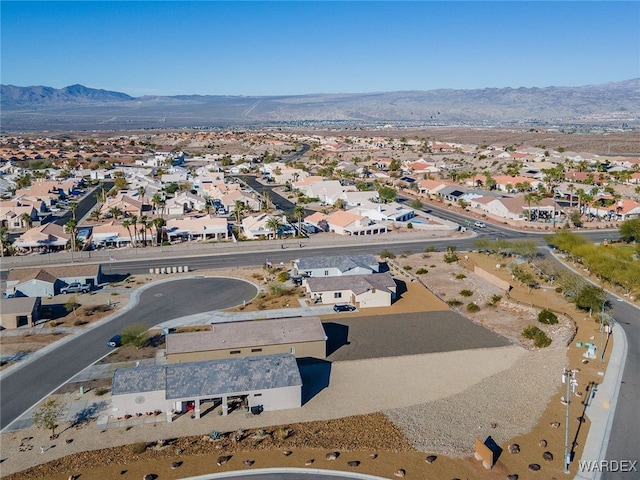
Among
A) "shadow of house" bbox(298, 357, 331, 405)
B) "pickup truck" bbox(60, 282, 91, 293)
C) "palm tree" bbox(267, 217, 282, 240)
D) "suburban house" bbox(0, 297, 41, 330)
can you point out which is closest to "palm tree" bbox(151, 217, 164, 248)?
"palm tree" bbox(267, 217, 282, 240)

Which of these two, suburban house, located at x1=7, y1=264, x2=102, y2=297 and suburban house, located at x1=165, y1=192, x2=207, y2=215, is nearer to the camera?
suburban house, located at x1=7, y1=264, x2=102, y2=297

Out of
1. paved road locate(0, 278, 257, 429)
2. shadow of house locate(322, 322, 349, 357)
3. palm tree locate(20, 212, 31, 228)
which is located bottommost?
shadow of house locate(322, 322, 349, 357)

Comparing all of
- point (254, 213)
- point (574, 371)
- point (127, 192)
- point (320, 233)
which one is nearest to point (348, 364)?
point (574, 371)

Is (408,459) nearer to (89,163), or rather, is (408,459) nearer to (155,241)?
(155,241)

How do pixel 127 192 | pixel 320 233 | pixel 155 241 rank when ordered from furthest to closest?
pixel 127 192 → pixel 320 233 → pixel 155 241

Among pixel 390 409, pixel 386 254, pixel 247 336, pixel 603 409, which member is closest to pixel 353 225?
pixel 386 254

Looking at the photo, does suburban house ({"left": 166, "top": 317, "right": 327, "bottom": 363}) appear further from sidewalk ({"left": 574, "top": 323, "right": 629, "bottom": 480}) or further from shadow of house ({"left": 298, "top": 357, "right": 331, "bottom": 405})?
sidewalk ({"left": 574, "top": 323, "right": 629, "bottom": 480})

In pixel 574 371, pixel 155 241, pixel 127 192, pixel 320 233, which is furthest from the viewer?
pixel 127 192
